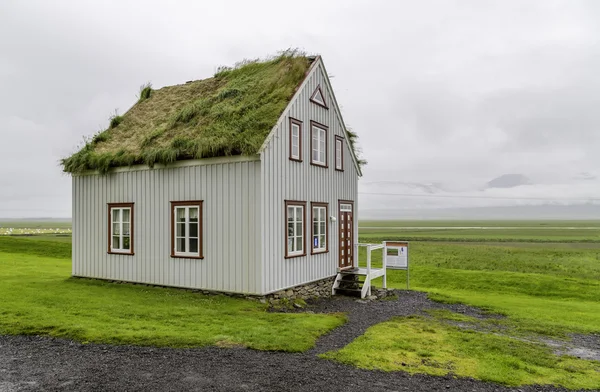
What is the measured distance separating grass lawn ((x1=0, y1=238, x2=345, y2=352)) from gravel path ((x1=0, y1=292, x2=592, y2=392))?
1.86 feet

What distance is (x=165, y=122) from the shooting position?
18.4 m

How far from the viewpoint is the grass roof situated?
1478 centimetres

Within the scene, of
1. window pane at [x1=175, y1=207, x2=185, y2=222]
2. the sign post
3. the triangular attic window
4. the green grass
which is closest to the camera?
the green grass

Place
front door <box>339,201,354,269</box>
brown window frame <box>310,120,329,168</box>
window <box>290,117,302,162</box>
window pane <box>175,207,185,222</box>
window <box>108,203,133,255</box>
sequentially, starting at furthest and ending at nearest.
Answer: front door <box>339,201,354,269</box>, brown window frame <box>310,120,329,168</box>, window <box>108,203,133,255</box>, window <box>290,117,302,162</box>, window pane <box>175,207,185,222</box>

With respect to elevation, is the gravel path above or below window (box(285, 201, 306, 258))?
below

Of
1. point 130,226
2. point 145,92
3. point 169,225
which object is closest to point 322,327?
point 169,225

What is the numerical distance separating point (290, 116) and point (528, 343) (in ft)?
34.3

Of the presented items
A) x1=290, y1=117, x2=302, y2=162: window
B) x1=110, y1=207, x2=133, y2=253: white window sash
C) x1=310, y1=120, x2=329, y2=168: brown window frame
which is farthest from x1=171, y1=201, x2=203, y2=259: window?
x1=310, y1=120, x2=329, y2=168: brown window frame

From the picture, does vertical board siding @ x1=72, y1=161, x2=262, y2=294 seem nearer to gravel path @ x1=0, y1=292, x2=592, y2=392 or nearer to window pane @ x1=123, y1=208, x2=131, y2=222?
window pane @ x1=123, y1=208, x2=131, y2=222

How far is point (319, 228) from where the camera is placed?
17672 mm

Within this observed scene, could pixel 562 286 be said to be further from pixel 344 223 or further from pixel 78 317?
pixel 78 317

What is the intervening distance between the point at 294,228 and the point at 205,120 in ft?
17.9

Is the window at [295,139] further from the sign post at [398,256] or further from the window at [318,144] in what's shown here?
the sign post at [398,256]

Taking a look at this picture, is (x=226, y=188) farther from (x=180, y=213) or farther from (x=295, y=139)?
(x=295, y=139)
